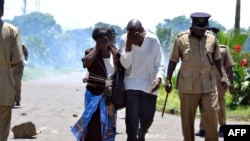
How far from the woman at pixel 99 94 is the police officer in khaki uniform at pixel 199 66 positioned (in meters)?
0.89

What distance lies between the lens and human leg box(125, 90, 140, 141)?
274 inches

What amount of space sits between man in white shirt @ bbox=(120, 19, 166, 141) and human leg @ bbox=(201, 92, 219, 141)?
2.33 feet

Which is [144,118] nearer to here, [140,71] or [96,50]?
[140,71]

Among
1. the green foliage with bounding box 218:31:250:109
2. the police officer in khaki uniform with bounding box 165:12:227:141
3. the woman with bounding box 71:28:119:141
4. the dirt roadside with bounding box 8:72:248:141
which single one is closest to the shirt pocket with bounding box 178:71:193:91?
the police officer in khaki uniform with bounding box 165:12:227:141

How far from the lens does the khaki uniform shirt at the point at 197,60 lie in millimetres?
7305

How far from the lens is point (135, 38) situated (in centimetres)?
693

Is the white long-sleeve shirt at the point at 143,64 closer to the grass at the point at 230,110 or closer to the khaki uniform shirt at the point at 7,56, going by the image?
the khaki uniform shirt at the point at 7,56

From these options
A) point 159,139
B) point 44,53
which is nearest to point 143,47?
point 159,139

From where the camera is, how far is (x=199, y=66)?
24.0 feet

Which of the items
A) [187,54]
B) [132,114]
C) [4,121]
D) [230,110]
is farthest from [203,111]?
[230,110]

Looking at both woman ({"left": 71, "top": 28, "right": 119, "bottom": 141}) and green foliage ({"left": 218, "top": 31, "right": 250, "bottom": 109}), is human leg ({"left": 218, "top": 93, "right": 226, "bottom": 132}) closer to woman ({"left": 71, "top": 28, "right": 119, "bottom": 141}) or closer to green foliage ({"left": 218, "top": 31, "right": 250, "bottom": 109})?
woman ({"left": 71, "top": 28, "right": 119, "bottom": 141})

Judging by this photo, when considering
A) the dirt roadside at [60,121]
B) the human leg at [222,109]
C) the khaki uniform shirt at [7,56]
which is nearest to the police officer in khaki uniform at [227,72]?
the human leg at [222,109]

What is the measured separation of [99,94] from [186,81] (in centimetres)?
115

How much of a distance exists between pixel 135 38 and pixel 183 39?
0.76 m
